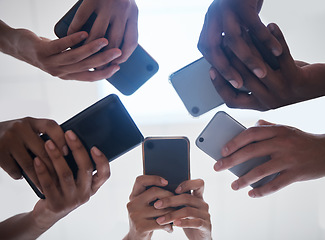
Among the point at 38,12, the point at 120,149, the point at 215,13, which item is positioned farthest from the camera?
the point at 38,12

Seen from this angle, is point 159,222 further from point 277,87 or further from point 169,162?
point 277,87

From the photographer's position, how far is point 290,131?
70 centimetres

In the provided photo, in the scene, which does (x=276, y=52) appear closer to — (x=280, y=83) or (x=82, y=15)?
(x=280, y=83)

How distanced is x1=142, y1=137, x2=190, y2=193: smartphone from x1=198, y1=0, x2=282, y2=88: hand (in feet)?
0.93

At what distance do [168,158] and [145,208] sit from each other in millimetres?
163

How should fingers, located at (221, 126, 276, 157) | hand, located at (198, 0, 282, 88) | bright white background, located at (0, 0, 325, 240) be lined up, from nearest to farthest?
hand, located at (198, 0, 282, 88) < fingers, located at (221, 126, 276, 157) < bright white background, located at (0, 0, 325, 240)

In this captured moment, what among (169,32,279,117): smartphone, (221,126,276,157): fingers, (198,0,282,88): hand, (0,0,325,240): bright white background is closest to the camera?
(198,0,282,88): hand

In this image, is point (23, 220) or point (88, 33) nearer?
point (88, 33)

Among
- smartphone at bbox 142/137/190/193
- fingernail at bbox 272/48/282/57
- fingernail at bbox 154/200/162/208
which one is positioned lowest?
fingernail at bbox 154/200/162/208

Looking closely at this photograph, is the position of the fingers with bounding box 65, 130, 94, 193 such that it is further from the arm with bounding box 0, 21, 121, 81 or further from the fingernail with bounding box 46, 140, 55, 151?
the arm with bounding box 0, 21, 121, 81

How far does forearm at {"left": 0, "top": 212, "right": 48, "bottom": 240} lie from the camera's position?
2.46ft

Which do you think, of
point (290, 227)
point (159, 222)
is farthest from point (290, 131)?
point (290, 227)

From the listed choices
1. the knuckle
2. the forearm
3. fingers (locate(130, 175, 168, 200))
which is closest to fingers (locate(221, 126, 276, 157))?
fingers (locate(130, 175, 168, 200))

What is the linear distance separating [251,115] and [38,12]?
95 cm
